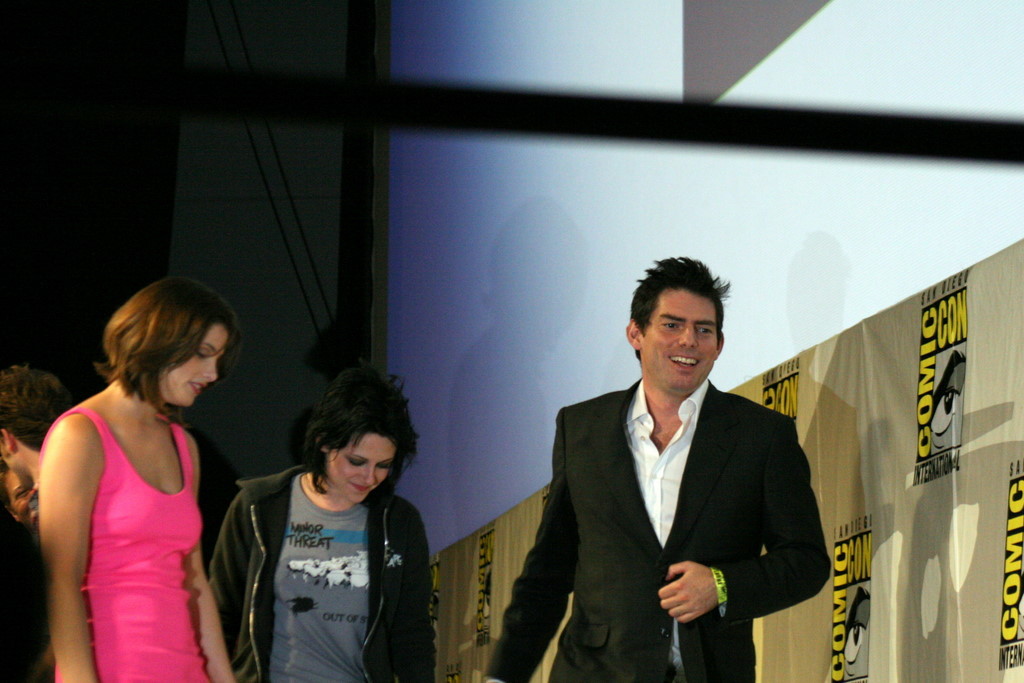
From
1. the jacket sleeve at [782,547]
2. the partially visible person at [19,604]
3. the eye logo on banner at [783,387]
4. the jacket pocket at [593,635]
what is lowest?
the jacket pocket at [593,635]

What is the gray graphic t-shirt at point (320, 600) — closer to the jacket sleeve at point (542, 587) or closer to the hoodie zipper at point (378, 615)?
the hoodie zipper at point (378, 615)

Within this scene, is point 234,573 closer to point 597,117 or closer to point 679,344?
point 679,344

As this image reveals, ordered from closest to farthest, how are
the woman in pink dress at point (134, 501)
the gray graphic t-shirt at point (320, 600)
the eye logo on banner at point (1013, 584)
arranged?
the woman in pink dress at point (134, 501), the eye logo on banner at point (1013, 584), the gray graphic t-shirt at point (320, 600)

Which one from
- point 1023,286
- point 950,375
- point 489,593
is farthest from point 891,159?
point 489,593

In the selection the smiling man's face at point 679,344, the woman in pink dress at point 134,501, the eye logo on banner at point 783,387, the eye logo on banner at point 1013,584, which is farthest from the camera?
the eye logo on banner at point 783,387

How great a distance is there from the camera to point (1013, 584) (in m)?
2.05

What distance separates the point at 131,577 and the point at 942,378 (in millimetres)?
1562

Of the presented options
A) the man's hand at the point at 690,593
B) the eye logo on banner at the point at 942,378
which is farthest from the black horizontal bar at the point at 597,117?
the eye logo on banner at the point at 942,378

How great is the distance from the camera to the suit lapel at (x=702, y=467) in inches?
89.3

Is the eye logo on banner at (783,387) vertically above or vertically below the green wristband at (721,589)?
above

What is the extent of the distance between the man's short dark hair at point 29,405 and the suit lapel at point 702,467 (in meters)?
1.38

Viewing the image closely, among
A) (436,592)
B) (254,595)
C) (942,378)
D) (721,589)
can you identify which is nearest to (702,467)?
(721,589)

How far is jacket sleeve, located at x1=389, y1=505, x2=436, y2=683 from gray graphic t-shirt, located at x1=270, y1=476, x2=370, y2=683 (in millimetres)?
97

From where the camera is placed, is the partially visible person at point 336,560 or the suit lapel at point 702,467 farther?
the partially visible person at point 336,560
